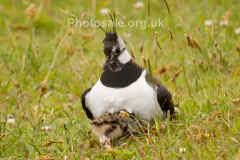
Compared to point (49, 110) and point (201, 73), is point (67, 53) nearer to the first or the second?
point (49, 110)

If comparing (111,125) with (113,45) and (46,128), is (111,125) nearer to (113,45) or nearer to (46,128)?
(113,45)

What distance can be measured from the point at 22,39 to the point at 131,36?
1.37 meters

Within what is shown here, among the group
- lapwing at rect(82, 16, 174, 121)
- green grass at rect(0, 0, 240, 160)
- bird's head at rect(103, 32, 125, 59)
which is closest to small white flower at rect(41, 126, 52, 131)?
green grass at rect(0, 0, 240, 160)

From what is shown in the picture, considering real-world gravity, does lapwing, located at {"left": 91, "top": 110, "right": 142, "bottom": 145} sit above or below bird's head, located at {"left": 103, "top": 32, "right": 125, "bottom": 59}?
below

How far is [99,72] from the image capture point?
4508 mm

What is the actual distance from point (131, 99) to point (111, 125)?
8.3 inches

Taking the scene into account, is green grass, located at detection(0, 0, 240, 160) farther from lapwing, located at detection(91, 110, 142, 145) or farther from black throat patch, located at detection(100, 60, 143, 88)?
black throat patch, located at detection(100, 60, 143, 88)

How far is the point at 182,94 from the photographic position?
13.0ft

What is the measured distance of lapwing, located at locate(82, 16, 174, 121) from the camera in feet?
10.4

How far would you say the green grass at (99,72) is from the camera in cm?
305

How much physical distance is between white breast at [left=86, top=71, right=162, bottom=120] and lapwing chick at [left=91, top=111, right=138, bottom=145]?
59mm

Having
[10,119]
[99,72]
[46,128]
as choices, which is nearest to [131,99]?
[46,128]

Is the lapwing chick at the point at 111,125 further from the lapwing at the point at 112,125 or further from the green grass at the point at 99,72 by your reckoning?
the green grass at the point at 99,72

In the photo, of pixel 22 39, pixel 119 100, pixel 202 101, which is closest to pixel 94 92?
pixel 119 100
